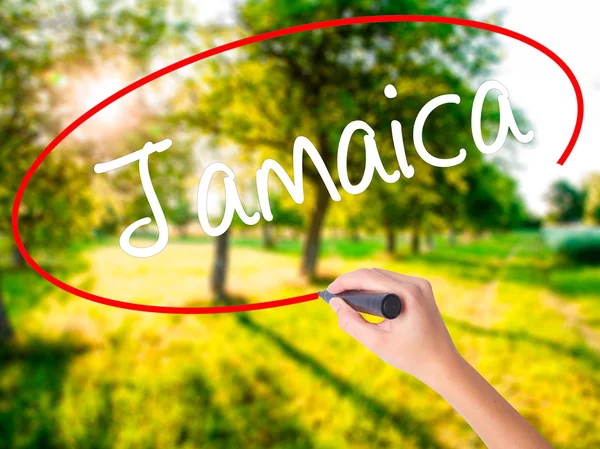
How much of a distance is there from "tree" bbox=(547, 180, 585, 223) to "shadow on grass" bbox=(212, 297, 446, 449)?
119 meters

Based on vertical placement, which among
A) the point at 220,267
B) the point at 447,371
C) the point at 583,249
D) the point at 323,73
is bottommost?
the point at 583,249

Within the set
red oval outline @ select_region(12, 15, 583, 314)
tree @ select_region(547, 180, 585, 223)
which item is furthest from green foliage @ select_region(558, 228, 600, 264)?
tree @ select_region(547, 180, 585, 223)

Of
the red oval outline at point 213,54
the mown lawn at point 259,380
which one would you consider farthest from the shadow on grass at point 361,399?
the red oval outline at point 213,54

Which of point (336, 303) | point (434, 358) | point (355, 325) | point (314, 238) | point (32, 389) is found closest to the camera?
point (434, 358)

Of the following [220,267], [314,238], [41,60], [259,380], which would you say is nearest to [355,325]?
[259,380]

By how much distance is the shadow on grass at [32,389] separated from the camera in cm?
522

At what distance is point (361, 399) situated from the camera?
599 cm

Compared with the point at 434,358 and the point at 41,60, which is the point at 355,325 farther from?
the point at 41,60

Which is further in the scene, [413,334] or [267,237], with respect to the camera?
[267,237]

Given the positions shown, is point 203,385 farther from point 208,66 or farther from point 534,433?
point 208,66

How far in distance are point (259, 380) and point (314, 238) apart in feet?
28.4

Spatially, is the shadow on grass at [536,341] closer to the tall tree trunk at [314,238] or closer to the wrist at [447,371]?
the tall tree trunk at [314,238]

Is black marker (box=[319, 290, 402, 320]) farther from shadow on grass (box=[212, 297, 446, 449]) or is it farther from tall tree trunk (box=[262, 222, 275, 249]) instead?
tall tree trunk (box=[262, 222, 275, 249])

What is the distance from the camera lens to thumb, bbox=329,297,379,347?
1.54m
